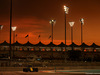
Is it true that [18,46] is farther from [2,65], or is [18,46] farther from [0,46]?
[2,65]

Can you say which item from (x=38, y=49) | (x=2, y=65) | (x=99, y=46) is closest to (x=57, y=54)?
(x=38, y=49)

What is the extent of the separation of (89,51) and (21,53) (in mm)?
34727

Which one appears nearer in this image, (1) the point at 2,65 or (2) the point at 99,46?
(1) the point at 2,65

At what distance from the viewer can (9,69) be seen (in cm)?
4072

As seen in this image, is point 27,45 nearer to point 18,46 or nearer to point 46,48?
point 18,46

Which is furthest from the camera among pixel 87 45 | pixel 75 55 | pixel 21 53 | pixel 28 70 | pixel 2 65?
pixel 87 45

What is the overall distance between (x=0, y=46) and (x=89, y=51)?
146 ft

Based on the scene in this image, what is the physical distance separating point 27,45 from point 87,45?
99.5ft

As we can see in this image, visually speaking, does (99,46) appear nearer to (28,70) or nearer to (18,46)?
(18,46)

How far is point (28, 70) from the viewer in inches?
1400

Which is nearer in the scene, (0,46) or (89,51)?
(0,46)

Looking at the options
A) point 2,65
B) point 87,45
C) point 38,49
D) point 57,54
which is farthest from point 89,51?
point 2,65

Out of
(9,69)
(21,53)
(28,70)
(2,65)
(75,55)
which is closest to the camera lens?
(28,70)

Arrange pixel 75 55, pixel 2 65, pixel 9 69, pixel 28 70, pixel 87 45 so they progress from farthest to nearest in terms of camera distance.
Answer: pixel 87 45
pixel 75 55
pixel 2 65
pixel 9 69
pixel 28 70
